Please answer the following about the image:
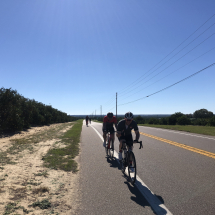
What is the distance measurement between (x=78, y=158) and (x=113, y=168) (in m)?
2.13

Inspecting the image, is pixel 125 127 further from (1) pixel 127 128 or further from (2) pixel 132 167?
(2) pixel 132 167

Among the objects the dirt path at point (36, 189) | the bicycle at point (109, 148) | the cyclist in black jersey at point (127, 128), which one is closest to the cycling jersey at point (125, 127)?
the cyclist in black jersey at point (127, 128)

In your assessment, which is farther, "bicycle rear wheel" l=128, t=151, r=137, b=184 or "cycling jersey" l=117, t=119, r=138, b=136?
"cycling jersey" l=117, t=119, r=138, b=136

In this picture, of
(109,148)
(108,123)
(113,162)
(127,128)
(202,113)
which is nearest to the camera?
(127,128)

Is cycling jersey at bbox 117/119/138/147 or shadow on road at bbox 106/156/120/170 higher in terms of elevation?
cycling jersey at bbox 117/119/138/147

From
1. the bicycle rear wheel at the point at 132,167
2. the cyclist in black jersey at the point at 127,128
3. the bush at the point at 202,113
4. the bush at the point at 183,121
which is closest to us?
the bicycle rear wheel at the point at 132,167

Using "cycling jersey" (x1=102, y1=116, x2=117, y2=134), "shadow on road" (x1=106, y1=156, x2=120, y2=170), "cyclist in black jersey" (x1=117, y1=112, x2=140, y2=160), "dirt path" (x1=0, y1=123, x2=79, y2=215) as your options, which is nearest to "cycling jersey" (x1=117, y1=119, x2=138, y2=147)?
"cyclist in black jersey" (x1=117, y1=112, x2=140, y2=160)

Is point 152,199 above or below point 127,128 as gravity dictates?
below

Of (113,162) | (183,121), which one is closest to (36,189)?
(113,162)

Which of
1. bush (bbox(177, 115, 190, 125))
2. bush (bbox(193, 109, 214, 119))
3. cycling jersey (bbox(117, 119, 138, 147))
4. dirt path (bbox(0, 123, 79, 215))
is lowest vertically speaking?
dirt path (bbox(0, 123, 79, 215))

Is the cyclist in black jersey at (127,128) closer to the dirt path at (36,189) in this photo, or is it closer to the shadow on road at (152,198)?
the shadow on road at (152,198)

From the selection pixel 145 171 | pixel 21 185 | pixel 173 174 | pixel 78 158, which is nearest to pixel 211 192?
pixel 173 174

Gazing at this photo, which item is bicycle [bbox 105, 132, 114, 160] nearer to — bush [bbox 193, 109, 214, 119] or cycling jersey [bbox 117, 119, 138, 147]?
cycling jersey [bbox 117, 119, 138, 147]

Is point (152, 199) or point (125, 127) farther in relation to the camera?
point (125, 127)
